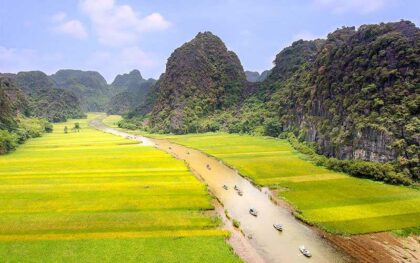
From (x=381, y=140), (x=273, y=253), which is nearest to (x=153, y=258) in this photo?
(x=273, y=253)

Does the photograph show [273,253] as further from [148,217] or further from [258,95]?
[258,95]

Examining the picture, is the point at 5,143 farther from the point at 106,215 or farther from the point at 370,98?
the point at 370,98

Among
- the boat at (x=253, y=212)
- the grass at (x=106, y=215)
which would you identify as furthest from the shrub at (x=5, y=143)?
the boat at (x=253, y=212)

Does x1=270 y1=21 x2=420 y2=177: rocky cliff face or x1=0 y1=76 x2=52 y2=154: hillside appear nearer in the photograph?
x1=270 y1=21 x2=420 y2=177: rocky cliff face

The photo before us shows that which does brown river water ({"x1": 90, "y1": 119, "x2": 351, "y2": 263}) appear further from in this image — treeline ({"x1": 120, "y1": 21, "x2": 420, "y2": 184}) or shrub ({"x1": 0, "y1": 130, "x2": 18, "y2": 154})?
shrub ({"x1": 0, "y1": 130, "x2": 18, "y2": 154})

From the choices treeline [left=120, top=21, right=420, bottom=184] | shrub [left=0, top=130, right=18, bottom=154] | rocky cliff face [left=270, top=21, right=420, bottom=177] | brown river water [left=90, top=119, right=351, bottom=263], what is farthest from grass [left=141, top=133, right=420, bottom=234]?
shrub [left=0, top=130, right=18, bottom=154]

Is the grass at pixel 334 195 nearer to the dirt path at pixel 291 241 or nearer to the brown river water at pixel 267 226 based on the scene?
→ the dirt path at pixel 291 241
